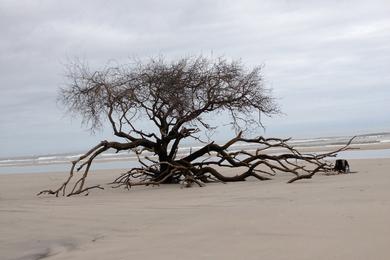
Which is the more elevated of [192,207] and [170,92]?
[170,92]

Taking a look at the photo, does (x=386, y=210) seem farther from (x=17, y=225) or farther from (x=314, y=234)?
(x=17, y=225)

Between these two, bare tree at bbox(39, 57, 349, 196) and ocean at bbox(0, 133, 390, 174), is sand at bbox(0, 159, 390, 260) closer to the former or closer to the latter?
bare tree at bbox(39, 57, 349, 196)

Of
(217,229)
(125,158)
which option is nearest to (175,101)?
(217,229)

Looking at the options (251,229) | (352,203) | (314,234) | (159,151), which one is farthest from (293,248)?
(159,151)

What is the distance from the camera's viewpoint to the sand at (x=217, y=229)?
4.21 meters

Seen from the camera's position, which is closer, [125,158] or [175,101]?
[175,101]

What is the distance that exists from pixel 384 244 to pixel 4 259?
12.0 feet

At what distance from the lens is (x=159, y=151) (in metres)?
13.3

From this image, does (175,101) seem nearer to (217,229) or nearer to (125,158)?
(217,229)

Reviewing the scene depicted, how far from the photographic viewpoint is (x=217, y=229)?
17.0 ft

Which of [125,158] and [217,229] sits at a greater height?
[125,158]

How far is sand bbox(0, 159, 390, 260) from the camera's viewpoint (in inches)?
166

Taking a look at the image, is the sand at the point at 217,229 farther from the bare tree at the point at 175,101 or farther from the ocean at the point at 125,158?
the ocean at the point at 125,158

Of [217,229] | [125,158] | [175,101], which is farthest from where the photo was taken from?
[125,158]
